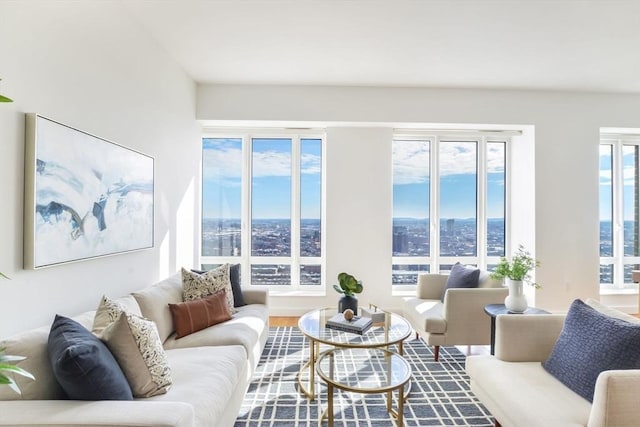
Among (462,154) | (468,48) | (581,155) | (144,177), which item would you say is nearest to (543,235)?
(581,155)

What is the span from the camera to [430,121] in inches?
161

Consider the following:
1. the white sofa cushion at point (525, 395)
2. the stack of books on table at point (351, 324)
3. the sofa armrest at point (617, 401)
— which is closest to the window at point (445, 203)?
the stack of books on table at point (351, 324)

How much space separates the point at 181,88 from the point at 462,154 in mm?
3701

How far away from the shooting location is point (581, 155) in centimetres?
418

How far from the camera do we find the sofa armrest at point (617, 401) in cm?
126

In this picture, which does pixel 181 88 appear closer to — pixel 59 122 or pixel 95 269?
pixel 59 122

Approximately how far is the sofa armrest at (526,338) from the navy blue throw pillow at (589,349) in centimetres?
14

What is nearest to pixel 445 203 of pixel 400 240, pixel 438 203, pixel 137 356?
pixel 438 203

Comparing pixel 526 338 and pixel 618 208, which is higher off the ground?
pixel 618 208

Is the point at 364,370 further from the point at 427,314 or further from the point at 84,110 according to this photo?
the point at 84,110

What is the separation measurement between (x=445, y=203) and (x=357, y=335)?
112 inches

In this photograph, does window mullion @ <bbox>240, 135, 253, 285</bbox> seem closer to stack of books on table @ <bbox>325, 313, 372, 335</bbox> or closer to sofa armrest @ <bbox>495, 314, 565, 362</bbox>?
stack of books on table @ <bbox>325, 313, 372, 335</bbox>

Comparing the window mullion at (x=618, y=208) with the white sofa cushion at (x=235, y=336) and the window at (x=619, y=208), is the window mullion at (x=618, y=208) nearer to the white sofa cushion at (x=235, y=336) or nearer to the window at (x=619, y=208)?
the window at (x=619, y=208)

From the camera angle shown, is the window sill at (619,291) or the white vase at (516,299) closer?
the white vase at (516,299)
